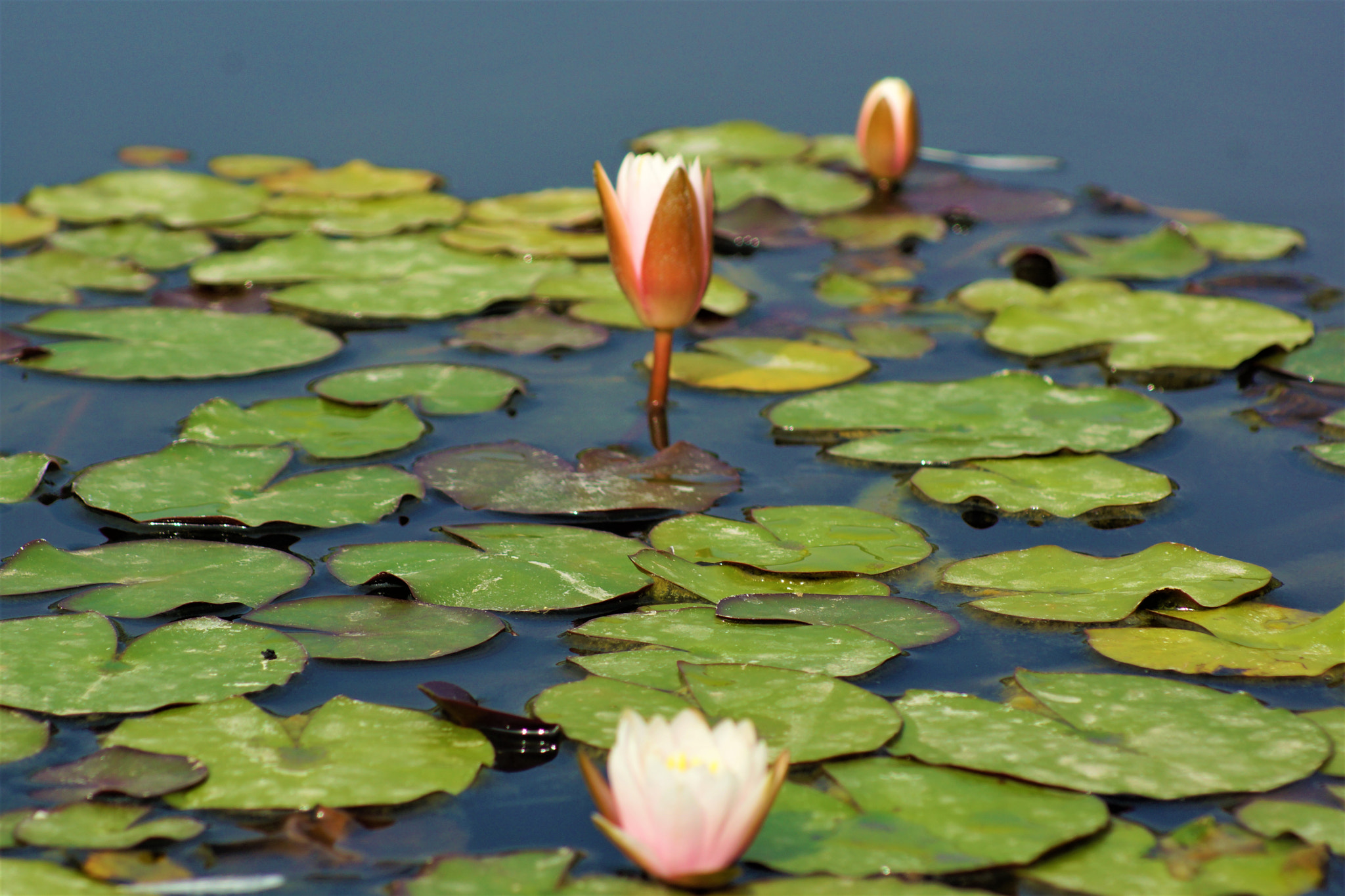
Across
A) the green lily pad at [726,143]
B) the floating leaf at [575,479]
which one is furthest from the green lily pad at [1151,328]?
the green lily pad at [726,143]

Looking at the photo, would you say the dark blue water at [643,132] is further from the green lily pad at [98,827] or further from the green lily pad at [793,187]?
the green lily pad at [793,187]

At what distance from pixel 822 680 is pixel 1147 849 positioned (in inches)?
21.5

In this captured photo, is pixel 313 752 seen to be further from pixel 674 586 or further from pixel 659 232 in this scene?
pixel 659 232

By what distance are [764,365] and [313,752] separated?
1.92 m

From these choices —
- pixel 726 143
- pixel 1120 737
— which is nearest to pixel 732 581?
pixel 1120 737

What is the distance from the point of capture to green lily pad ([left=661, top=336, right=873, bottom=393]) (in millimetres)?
3363

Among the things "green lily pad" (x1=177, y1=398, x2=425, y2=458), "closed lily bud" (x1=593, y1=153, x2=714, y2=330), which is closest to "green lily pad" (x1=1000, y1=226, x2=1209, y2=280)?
"closed lily bud" (x1=593, y1=153, x2=714, y2=330)

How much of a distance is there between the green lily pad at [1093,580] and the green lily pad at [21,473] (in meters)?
1.92

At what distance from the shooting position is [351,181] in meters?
4.83

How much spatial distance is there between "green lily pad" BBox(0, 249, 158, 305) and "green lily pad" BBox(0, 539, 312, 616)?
1.70 metres

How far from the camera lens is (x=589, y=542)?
97.7 inches

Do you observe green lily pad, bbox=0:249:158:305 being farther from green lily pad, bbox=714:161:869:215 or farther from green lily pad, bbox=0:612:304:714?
green lily pad, bbox=714:161:869:215

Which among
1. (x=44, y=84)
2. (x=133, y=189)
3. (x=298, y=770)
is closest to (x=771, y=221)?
(x=133, y=189)

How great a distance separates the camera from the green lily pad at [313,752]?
1.76 meters
